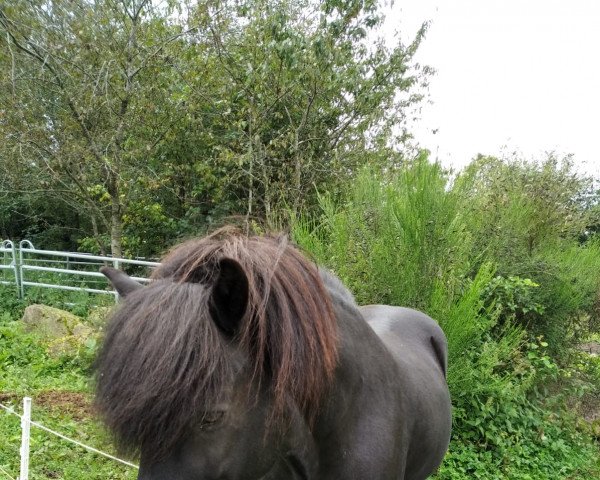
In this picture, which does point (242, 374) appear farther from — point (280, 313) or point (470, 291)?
point (470, 291)

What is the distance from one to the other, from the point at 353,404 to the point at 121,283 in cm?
88

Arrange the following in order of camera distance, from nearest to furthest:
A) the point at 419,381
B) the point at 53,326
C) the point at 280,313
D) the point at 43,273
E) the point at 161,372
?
the point at 161,372, the point at 280,313, the point at 419,381, the point at 53,326, the point at 43,273

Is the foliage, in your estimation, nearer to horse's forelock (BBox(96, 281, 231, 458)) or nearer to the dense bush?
the dense bush

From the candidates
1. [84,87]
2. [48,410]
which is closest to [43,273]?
[84,87]

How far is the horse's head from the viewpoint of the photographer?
1.23m

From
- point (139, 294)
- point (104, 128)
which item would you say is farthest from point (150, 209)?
point (139, 294)

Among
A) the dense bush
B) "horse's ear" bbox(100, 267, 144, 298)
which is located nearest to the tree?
the dense bush

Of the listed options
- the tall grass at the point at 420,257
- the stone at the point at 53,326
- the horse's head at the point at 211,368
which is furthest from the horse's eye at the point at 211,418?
the stone at the point at 53,326

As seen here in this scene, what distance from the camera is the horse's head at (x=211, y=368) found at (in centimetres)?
123

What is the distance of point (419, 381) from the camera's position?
8.38 feet

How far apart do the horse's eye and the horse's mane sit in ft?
0.07

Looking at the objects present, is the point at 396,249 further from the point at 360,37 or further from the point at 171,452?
the point at 360,37

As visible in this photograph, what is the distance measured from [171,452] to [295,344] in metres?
0.42

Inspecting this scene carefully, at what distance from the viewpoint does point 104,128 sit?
29.9ft
